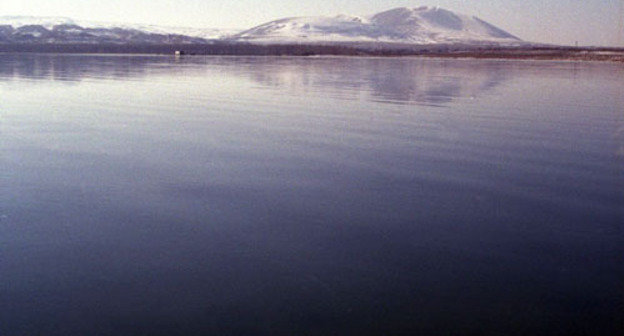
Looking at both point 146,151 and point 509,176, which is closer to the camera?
point 509,176

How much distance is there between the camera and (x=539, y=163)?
1042cm

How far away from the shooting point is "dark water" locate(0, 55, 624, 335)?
4672mm

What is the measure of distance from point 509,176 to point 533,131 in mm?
5540

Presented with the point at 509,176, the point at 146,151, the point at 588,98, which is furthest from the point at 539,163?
the point at 588,98

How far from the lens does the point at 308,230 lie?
6.63m

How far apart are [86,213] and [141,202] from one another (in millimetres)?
752

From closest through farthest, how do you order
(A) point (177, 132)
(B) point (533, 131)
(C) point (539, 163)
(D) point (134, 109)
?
(C) point (539, 163)
(A) point (177, 132)
(B) point (533, 131)
(D) point (134, 109)

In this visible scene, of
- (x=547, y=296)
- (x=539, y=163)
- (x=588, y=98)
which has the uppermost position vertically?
(x=588, y=98)

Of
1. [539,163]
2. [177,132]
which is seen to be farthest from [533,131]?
[177,132]

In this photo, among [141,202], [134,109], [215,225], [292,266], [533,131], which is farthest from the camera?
[134,109]

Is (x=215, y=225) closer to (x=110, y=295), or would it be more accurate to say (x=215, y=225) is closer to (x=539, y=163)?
(x=110, y=295)

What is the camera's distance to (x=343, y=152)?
11234 millimetres

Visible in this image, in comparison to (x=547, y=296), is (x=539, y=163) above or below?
above

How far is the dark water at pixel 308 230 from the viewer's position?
4.67 meters
